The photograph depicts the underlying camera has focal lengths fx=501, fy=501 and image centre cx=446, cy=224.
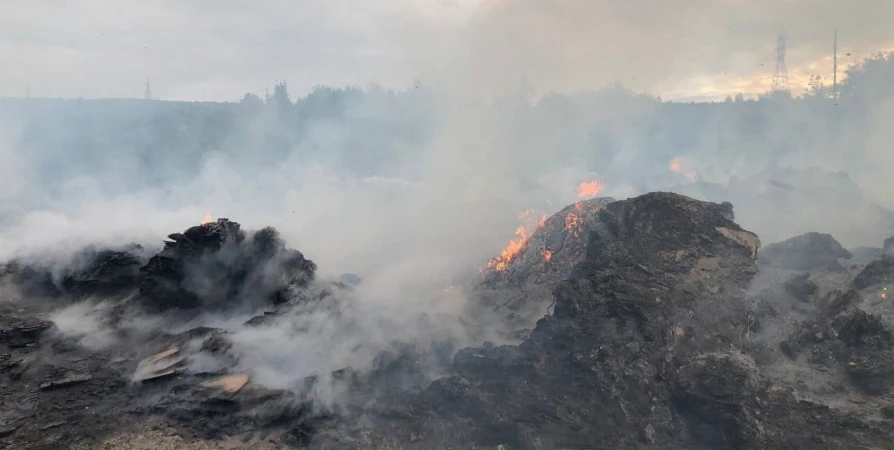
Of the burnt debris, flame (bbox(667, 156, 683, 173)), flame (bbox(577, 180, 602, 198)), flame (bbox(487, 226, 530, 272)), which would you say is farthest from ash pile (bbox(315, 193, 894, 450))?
flame (bbox(667, 156, 683, 173))

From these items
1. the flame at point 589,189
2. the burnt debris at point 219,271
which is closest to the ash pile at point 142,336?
the burnt debris at point 219,271

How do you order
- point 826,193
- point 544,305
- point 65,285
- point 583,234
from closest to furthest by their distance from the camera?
point 65,285, point 544,305, point 583,234, point 826,193

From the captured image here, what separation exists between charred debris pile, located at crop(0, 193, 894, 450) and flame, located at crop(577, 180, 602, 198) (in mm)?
32144

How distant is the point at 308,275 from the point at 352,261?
1378 centimetres

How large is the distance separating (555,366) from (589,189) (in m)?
39.4

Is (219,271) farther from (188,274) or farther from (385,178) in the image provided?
(385,178)

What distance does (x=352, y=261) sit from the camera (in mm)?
30375

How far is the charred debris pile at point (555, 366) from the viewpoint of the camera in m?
11.3

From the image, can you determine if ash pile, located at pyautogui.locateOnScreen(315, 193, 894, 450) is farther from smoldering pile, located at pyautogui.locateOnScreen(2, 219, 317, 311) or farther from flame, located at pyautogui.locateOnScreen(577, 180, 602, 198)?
flame, located at pyautogui.locateOnScreen(577, 180, 602, 198)

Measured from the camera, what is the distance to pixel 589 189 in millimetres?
50625

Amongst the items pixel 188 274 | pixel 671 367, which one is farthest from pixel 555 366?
pixel 188 274

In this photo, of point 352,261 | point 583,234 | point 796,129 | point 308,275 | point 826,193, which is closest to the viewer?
point 308,275

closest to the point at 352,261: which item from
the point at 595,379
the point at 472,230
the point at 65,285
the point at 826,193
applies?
the point at 472,230

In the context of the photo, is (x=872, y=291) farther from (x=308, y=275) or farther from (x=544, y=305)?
(x=308, y=275)
